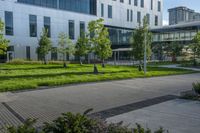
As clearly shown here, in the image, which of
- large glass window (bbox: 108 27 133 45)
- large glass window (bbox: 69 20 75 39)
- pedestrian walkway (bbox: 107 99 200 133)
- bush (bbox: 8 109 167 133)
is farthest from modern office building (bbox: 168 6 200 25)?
bush (bbox: 8 109 167 133)

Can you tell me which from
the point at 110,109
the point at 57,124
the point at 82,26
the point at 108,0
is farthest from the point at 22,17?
the point at 57,124

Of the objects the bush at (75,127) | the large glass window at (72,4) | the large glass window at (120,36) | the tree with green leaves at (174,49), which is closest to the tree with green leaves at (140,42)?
the bush at (75,127)

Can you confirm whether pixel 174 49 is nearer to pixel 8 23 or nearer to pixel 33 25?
pixel 33 25

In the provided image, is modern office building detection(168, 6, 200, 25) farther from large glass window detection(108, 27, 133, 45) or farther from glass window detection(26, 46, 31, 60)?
glass window detection(26, 46, 31, 60)

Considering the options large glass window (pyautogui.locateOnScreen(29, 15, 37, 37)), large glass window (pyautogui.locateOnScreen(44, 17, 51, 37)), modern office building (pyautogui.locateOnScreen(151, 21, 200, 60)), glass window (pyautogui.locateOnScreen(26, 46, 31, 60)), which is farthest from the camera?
modern office building (pyautogui.locateOnScreen(151, 21, 200, 60))

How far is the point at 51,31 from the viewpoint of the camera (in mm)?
52938

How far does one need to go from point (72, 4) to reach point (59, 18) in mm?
5526

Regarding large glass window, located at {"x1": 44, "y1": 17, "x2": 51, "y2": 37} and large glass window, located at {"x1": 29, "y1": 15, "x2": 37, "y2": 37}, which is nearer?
large glass window, located at {"x1": 29, "y1": 15, "x2": 37, "y2": 37}

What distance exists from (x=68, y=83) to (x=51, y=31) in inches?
1459

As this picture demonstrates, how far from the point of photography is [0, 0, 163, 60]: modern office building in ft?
154

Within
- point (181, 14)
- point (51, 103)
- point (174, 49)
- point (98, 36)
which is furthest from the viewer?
point (181, 14)

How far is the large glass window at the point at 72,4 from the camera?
52.6 meters

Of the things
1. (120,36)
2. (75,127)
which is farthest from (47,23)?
(75,127)

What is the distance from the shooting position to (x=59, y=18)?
54188 mm
